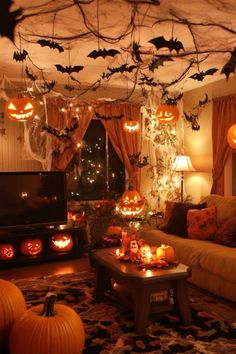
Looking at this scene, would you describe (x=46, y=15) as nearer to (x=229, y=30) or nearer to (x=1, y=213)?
(x=229, y=30)

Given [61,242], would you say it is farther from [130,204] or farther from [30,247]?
[130,204]

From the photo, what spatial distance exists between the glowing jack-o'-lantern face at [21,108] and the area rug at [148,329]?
203 centimetres

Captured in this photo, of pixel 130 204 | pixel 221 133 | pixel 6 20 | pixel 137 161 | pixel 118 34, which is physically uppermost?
pixel 118 34

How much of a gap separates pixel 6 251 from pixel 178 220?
7.90ft

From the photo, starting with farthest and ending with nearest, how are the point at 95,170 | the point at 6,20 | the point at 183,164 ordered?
the point at 95,170
the point at 183,164
the point at 6,20

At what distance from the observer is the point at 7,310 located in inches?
83.5

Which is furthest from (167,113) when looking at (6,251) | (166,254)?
(6,251)

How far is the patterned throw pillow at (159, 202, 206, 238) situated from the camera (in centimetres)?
476

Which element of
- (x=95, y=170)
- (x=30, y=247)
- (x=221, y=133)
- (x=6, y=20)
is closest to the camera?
(x=6, y=20)

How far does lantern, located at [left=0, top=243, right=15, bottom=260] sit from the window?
1.41m

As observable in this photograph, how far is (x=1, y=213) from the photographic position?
17.0ft

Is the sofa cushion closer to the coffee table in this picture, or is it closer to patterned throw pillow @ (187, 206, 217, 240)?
patterned throw pillow @ (187, 206, 217, 240)

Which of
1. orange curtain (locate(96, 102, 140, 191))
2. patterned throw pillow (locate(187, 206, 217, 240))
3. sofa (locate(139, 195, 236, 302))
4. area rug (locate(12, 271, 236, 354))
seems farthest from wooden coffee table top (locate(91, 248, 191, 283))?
orange curtain (locate(96, 102, 140, 191))

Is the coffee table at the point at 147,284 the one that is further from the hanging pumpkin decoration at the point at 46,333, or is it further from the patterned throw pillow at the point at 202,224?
the patterned throw pillow at the point at 202,224
